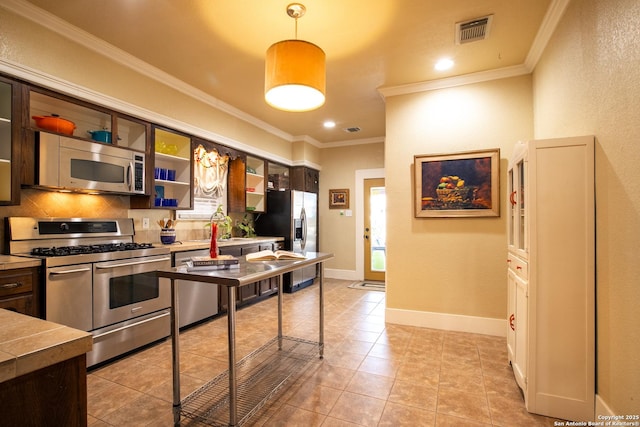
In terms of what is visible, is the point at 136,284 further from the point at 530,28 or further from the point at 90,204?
the point at 530,28

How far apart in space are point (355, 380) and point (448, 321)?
1.62 m

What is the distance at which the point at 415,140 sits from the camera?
146 inches

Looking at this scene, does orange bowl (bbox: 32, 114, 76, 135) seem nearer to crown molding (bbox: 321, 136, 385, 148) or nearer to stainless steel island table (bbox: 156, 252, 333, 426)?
stainless steel island table (bbox: 156, 252, 333, 426)

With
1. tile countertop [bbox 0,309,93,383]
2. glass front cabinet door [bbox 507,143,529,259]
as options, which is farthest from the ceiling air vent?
tile countertop [bbox 0,309,93,383]

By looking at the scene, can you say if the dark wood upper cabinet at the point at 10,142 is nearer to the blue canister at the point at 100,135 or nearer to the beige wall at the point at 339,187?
the blue canister at the point at 100,135

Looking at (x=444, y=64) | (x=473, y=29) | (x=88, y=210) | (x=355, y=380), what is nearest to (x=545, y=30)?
(x=473, y=29)

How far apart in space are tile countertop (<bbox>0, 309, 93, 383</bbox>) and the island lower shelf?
1312 mm

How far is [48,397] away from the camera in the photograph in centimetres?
76

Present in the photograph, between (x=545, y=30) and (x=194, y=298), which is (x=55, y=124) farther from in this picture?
(x=545, y=30)

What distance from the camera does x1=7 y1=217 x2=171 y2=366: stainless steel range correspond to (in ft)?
7.92

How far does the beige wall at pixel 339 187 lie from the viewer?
21.0 ft

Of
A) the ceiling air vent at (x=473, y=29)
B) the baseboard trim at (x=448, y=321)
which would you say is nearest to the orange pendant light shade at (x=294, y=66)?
the ceiling air vent at (x=473, y=29)

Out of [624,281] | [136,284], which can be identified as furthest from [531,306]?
[136,284]

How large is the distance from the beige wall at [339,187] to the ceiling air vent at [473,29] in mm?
3498
